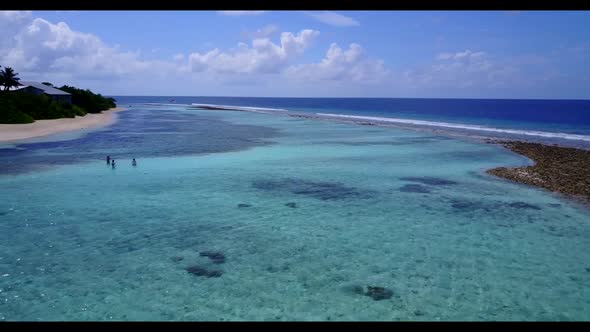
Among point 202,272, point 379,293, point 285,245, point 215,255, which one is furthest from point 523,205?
point 202,272

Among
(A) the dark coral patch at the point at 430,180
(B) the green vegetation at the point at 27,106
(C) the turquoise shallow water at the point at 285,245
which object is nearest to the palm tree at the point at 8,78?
(B) the green vegetation at the point at 27,106

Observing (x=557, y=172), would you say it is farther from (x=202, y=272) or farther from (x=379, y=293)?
(x=202, y=272)

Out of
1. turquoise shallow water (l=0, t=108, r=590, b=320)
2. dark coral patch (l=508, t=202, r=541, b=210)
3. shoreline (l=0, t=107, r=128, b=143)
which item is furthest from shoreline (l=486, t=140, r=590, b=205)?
shoreline (l=0, t=107, r=128, b=143)

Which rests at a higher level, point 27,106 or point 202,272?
point 27,106

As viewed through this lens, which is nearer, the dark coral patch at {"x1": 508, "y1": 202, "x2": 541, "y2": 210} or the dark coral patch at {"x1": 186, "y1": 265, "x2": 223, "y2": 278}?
the dark coral patch at {"x1": 186, "y1": 265, "x2": 223, "y2": 278}

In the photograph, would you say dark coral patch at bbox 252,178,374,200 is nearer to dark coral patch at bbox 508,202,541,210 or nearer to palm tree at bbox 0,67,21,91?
dark coral patch at bbox 508,202,541,210
